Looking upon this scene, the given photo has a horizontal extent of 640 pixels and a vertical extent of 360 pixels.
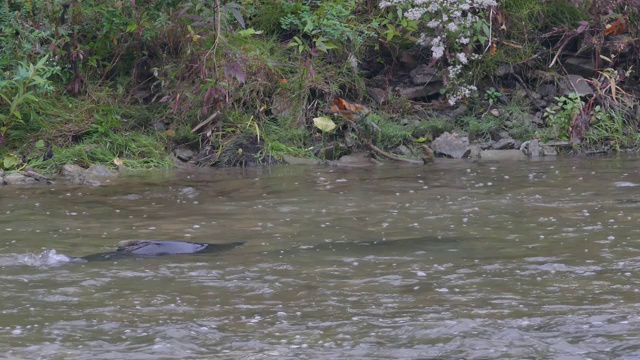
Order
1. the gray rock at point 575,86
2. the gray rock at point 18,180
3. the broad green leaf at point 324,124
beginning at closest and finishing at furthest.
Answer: the gray rock at point 18,180 < the broad green leaf at point 324,124 < the gray rock at point 575,86

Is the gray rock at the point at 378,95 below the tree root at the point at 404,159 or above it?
above

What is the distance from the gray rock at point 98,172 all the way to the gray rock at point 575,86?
19.2 ft

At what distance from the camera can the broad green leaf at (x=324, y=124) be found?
38.2 ft

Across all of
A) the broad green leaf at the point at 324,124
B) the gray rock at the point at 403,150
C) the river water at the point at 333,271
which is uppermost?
the broad green leaf at the point at 324,124

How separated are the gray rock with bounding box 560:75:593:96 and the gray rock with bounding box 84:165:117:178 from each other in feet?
19.2

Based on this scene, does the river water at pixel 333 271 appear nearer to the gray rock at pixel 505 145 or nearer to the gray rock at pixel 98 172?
the gray rock at pixel 98 172

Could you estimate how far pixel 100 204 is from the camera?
28.4ft

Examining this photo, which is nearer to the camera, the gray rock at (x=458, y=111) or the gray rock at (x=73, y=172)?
the gray rock at (x=73, y=172)

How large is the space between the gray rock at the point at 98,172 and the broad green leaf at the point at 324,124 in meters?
2.50

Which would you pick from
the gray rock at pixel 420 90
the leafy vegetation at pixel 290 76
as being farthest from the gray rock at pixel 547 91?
the gray rock at pixel 420 90

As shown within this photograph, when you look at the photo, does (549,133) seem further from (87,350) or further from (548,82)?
(87,350)

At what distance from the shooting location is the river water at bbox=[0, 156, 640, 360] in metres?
4.52

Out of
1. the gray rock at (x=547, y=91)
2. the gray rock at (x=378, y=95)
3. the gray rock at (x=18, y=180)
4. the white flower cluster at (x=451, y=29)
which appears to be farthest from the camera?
the gray rock at (x=547, y=91)

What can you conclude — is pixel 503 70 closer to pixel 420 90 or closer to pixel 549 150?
pixel 420 90
